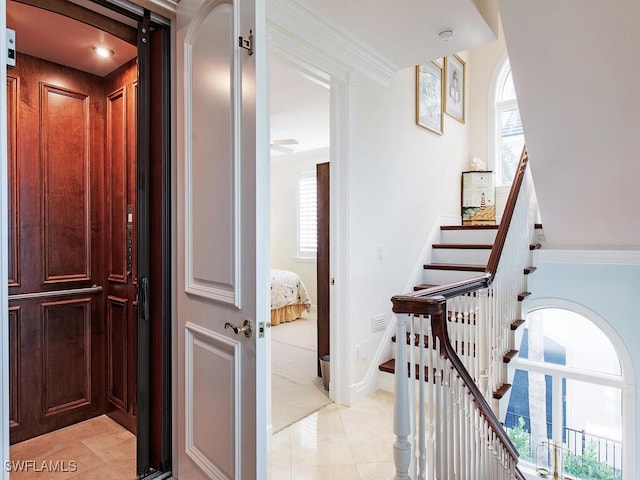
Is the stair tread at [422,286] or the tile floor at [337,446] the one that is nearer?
the tile floor at [337,446]

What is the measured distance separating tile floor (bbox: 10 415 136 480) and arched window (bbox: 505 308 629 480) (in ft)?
12.7

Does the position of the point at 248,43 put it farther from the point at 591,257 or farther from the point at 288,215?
the point at 288,215

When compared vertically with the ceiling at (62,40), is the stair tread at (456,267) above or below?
below

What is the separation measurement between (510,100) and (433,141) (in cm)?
172

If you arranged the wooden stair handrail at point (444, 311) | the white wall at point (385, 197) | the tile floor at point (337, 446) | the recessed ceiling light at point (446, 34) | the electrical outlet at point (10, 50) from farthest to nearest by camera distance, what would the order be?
the white wall at point (385, 197)
the recessed ceiling light at point (446, 34)
the tile floor at point (337, 446)
the wooden stair handrail at point (444, 311)
the electrical outlet at point (10, 50)

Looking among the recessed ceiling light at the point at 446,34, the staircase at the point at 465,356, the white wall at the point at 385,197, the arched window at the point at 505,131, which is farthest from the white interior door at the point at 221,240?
the arched window at the point at 505,131

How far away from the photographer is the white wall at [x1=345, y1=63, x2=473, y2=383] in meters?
2.97

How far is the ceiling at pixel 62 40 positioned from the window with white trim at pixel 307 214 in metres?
4.47

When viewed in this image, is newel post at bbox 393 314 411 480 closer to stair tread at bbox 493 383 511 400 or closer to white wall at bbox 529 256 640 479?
stair tread at bbox 493 383 511 400

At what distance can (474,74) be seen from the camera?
17.2 feet

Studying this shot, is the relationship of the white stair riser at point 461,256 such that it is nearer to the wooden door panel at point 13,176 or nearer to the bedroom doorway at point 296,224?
the bedroom doorway at point 296,224

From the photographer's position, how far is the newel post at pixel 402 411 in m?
1.57

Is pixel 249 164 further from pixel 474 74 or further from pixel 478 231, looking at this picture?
pixel 474 74

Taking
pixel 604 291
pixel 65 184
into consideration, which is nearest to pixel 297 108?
pixel 65 184
